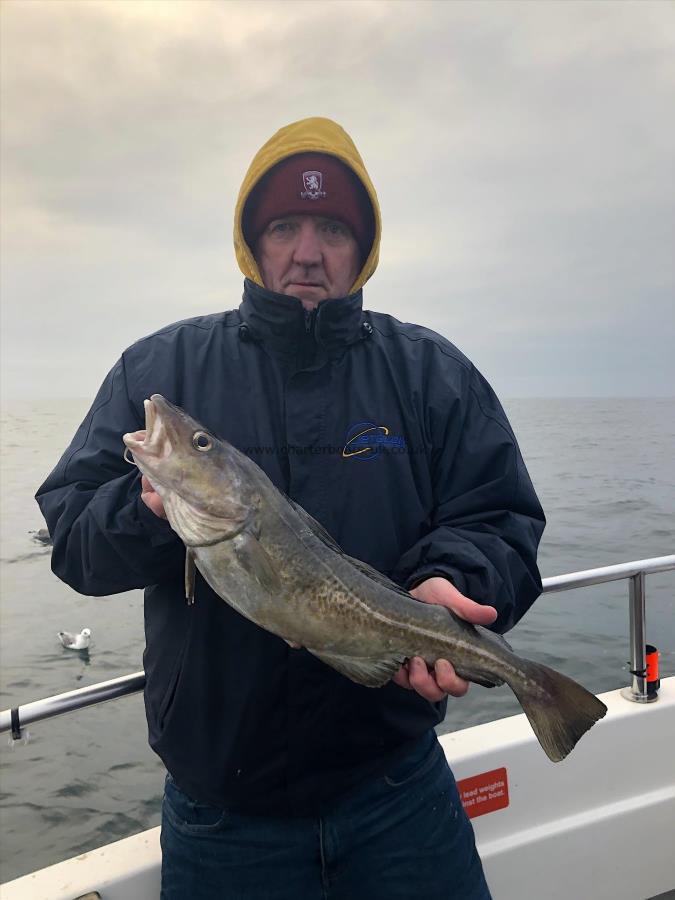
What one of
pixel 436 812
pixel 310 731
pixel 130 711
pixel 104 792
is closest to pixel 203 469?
pixel 310 731

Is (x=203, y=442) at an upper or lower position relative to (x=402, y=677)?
upper

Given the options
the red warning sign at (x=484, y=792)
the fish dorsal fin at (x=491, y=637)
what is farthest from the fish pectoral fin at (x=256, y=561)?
the red warning sign at (x=484, y=792)

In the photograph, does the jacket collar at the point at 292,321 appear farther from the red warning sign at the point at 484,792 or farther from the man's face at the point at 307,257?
the red warning sign at the point at 484,792

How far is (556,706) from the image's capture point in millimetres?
2449

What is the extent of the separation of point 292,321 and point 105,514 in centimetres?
104

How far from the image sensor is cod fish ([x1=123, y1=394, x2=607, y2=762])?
2223 millimetres

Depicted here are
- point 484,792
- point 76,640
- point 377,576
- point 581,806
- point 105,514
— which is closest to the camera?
point 105,514

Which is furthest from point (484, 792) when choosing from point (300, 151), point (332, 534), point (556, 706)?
point (300, 151)

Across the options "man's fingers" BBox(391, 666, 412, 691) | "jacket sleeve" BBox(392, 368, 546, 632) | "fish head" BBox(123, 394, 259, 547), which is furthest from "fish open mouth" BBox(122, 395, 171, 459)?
"man's fingers" BBox(391, 666, 412, 691)

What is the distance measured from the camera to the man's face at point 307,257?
2.82 metres

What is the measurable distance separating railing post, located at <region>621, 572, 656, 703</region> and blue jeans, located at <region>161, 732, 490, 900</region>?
1.97 metres

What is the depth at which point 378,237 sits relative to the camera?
3.07m

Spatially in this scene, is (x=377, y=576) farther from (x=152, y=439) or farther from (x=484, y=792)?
(x=484, y=792)

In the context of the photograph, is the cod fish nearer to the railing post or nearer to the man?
the man
